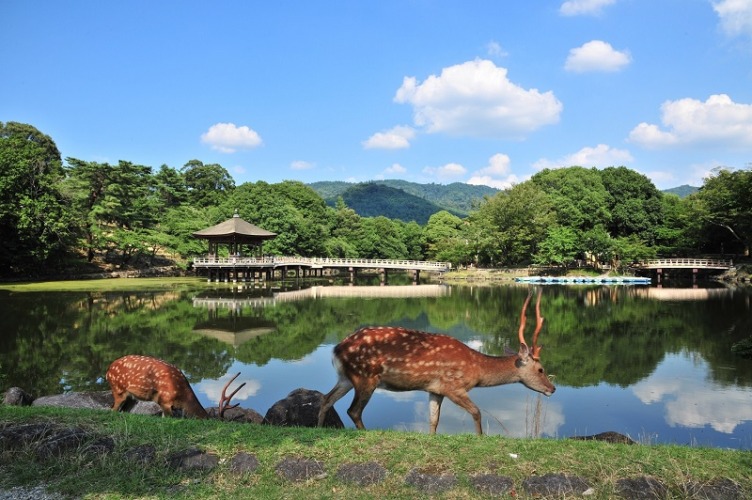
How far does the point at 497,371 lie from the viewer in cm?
566

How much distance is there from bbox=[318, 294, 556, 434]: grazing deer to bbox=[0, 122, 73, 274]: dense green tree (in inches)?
1281

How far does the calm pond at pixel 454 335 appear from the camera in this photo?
8.88 metres

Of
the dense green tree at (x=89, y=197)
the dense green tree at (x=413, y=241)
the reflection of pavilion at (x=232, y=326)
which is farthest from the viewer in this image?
the dense green tree at (x=413, y=241)

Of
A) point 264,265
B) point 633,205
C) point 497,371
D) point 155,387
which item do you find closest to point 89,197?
point 264,265

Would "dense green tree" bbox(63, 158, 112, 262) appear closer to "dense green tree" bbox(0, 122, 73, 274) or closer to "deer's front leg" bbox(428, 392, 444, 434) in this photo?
"dense green tree" bbox(0, 122, 73, 274)

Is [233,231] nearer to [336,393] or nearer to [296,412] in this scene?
[296,412]

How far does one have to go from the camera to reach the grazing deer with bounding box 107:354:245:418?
6.36 metres

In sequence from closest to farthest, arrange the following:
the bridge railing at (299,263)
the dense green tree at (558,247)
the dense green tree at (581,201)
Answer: the bridge railing at (299,263) < the dense green tree at (558,247) < the dense green tree at (581,201)

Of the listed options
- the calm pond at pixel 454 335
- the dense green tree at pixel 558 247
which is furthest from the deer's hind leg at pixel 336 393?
the dense green tree at pixel 558 247

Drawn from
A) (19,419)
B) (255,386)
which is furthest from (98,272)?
(19,419)

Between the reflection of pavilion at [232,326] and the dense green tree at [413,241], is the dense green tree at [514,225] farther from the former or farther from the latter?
the reflection of pavilion at [232,326]

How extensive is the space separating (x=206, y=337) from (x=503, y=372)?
13.0 metres

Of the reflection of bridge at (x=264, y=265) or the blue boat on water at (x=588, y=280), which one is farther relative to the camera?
the blue boat on water at (x=588, y=280)

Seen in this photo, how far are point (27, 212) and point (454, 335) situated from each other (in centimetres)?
2799
